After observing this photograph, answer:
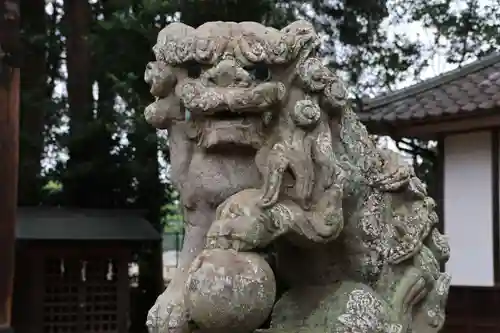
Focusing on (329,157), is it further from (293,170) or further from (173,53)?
(173,53)

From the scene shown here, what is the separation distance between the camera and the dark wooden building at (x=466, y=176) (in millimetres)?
7484

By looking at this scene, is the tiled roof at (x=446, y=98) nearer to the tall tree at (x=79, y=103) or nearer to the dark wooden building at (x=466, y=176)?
the dark wooden building at (x=466, y=176)

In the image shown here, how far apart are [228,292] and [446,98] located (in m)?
6.47

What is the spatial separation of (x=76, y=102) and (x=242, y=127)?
8.41 metres

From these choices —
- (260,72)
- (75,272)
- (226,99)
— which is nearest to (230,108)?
(226,99)

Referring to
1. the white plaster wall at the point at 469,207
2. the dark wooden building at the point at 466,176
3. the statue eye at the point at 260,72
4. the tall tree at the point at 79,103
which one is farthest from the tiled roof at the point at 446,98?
the statue eye at the point at 260,72

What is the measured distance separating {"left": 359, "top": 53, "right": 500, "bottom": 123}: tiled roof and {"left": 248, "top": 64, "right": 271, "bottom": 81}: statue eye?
5.34 meters

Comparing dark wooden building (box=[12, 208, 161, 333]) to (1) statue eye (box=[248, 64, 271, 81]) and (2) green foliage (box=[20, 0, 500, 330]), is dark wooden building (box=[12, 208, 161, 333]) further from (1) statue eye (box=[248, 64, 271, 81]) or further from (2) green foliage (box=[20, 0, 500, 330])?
(1) statue eye (box=[248, 64, 271, 81])

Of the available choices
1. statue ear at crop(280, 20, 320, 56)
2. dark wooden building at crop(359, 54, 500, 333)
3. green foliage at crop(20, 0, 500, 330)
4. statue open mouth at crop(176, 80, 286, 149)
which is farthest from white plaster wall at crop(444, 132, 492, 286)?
statue open mouth at crop(176, 80, 286, 149)

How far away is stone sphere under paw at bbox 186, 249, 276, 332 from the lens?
1820mm

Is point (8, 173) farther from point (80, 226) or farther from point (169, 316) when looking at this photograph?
point (169, 316)

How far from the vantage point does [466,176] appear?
7.88 metres

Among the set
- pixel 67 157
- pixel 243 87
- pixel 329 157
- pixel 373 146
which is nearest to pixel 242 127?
pixel 243 87

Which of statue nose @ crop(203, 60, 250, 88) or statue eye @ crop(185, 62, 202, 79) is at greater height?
statue eye @ crop(185, 62, 202, 79)
